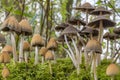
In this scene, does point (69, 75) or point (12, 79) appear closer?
point (12, 79)

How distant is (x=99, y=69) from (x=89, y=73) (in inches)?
A: 5.6

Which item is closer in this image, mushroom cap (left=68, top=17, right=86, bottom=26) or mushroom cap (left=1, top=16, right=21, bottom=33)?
mushroom cap (left=1, top=16, right=21, bottom=33)

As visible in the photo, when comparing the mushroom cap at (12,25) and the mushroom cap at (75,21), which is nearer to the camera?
the mushroom cap at (12,25)

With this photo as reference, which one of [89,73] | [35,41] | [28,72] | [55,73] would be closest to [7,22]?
[35,41]

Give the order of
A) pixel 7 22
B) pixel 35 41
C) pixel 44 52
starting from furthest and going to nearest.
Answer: pixel 44 52 → pixel 35 41 → pixel 7 22

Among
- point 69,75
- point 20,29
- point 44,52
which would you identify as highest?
point 20,29

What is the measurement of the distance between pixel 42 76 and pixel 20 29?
0.45m

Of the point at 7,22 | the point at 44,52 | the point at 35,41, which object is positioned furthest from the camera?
the point at 44,52

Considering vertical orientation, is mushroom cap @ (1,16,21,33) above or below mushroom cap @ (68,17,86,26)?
above

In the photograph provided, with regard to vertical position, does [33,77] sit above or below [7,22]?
below

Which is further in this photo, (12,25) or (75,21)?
(75,21)

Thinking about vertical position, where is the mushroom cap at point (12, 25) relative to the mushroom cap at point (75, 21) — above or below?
above

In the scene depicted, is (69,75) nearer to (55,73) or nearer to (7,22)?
(55,73)

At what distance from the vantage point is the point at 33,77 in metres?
2.22
